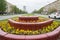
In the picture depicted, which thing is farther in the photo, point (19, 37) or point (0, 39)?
point (0, 39)

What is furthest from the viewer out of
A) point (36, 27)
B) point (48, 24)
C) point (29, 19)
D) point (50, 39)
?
point (29, 19)

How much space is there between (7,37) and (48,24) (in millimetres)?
3021

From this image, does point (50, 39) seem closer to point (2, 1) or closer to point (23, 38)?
point (23, 38)

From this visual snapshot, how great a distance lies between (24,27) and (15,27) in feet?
1.84

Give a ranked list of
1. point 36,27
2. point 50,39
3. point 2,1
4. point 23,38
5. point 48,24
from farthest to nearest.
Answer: point 2,1, point 48,24, point 36,27, point 50,39, point 23,38

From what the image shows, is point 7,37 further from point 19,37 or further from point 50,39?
point 50,39

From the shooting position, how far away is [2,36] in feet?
18.1

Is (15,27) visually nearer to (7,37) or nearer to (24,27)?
(24,27)

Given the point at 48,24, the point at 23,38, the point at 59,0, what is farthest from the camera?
the point at 59,0

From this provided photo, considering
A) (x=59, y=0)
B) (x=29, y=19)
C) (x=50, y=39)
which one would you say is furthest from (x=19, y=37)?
(x=59, y=0)

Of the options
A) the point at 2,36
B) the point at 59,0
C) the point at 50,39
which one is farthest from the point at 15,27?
the point at 59,0

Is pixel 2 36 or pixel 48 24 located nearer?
pixel 2 36

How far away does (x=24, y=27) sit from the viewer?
22.2 feet

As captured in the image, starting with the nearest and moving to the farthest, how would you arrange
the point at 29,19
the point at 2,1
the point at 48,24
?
the point at 48,24
the point at 29,19
the point at 2,1
